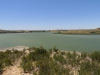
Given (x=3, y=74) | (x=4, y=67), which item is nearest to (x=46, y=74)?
(x=3, y=74)

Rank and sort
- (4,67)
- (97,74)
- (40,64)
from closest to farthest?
1. (97,74)
2. (40,64)
3. (4,67)

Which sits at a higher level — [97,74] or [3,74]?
[97,74]

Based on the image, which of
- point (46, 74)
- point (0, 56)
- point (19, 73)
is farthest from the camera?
Answer: point (0, 56)

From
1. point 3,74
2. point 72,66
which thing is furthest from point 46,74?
point 3,74

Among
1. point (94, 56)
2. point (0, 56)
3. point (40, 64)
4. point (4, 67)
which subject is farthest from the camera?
point (0, 56)

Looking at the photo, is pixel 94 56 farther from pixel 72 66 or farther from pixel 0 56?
pixel 0 56

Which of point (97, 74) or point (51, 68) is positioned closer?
point (97, 74)

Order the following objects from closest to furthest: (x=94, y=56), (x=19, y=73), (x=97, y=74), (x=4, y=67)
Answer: (x=97, y=74), (x=19, y=73), (x=4, y=67), (x=94, y=56)

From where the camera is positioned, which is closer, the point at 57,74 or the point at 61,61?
the point at 57,74

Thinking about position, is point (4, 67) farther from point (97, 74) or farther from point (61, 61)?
point (97, 74)
